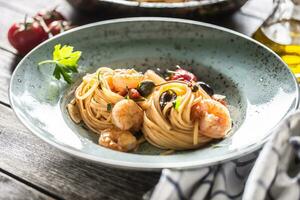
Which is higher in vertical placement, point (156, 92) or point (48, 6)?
point (156, 92)

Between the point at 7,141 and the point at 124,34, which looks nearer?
the point at 7,141

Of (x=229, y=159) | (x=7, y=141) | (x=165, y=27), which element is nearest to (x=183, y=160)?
(x=229, y=159)

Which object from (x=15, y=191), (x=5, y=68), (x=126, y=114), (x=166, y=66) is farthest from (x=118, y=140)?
(x=5, y=68)

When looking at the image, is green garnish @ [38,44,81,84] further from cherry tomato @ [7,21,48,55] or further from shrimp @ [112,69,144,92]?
cherry tomato @ [7,21,48,55]

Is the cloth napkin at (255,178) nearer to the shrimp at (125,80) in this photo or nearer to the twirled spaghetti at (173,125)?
the twirled spaghetti at (173,125)

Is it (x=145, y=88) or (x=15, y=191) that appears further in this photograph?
(x=145, y=88)

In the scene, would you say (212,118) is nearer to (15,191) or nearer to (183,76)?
(183,76)

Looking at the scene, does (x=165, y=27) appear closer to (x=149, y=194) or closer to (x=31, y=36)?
(x=31, y=36)
